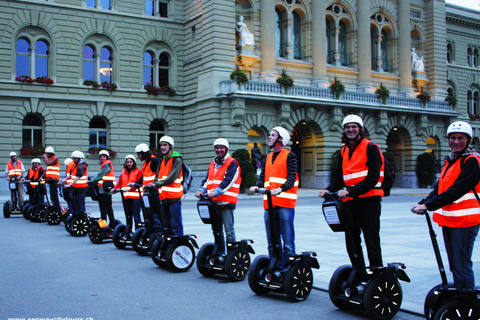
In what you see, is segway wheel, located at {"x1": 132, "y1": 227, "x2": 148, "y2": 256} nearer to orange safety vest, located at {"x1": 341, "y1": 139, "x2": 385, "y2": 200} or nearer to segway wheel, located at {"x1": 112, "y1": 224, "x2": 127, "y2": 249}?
segway wheel, located at {"x1": 112, "y1": 224, "x2": 127, "y2": 249}

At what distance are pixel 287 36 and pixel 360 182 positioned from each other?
34.5 metres

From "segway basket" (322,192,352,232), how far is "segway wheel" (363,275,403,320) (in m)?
0.65

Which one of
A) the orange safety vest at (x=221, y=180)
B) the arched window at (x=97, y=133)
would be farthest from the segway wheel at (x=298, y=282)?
the arched window at (x=97, y=133)

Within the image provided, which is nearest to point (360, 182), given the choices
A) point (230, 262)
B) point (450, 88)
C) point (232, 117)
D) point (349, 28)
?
point (230, 262)

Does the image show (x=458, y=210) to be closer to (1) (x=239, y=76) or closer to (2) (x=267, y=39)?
(1) (x=239, y=76)

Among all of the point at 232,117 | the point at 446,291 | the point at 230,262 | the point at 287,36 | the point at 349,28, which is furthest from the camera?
the point at 349,28

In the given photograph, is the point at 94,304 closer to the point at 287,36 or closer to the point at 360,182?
the point at 360,182

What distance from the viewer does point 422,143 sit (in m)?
43.9

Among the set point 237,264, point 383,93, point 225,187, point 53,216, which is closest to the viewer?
point 237,264

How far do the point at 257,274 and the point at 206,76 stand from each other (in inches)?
1138

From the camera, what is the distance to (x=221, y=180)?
8.43 meters

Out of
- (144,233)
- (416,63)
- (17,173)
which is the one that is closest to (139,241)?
(144,233)

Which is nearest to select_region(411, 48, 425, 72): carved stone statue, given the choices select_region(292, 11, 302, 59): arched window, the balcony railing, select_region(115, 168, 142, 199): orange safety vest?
the balcony railing

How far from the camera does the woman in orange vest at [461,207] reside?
5176 millimetres
